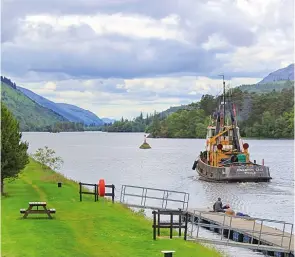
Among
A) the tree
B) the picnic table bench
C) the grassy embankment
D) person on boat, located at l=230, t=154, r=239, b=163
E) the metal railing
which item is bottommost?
the metal railing

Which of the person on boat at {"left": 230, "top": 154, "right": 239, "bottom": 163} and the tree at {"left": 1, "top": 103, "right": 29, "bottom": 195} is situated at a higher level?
the tree at {"left": 1, "top": 103, "right": 29, "bottom": 195}

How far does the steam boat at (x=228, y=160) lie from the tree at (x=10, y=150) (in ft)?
124

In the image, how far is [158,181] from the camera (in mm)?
77188

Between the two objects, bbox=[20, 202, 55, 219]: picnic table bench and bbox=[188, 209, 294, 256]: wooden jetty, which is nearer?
bbox=[188, 209, 294, 256]: wooden jetty

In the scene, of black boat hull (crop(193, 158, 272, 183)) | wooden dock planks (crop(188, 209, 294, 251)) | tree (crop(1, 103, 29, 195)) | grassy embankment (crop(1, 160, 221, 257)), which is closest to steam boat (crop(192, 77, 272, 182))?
black boat hull (crop(193, 158, 272, 183))

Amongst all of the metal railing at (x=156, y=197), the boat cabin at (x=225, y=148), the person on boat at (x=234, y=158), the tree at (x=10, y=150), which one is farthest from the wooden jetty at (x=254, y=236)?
the person on boat at (x=234, y=158)

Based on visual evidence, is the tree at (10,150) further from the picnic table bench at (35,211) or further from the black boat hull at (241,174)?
the black boat hull at (241,174)

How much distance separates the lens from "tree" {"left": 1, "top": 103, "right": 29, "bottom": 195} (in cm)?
4044

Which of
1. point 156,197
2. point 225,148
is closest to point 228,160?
point 225,148

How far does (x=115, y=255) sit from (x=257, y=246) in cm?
773

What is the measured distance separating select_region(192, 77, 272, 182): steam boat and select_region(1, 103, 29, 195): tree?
124 ft

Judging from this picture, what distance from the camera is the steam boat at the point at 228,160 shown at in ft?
248

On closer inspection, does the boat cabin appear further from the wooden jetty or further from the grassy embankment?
the grassy embankment

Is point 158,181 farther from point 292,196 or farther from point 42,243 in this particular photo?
point 42,243
